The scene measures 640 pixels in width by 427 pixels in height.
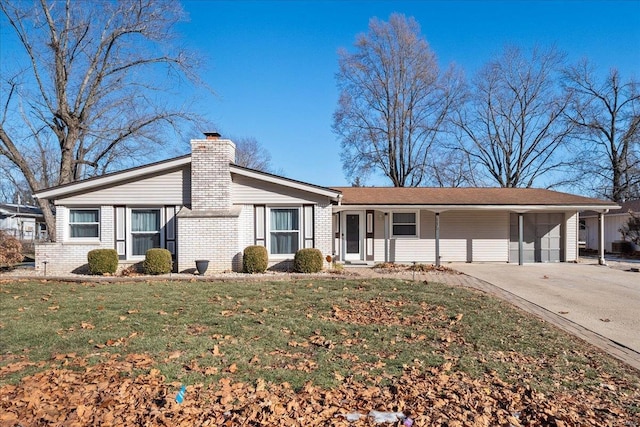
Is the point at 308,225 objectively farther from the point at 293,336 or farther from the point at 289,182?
the point at 293,336

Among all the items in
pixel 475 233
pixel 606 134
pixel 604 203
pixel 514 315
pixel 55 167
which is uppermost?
pixel 606 134

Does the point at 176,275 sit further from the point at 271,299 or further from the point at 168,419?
the point at 168,419

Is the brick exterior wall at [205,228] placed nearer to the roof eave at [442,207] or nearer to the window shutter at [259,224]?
the window shutter at [259,224]

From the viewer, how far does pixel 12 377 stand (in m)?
4.51

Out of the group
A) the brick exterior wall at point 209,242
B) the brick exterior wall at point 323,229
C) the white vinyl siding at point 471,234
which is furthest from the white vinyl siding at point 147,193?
the white vinyl siding at point 471,234

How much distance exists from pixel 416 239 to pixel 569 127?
75.1 ft

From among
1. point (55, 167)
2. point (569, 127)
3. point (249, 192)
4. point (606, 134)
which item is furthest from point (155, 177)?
point (606, 134)

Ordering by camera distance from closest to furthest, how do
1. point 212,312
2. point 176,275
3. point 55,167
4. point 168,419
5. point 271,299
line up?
point 168,419 < point 212,312 < point 271,299 < point 176,275 < point 55,167

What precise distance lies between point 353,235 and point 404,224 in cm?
220

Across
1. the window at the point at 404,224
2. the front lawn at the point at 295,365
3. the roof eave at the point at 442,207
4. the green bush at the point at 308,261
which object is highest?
the roof eave at the point at 442,207

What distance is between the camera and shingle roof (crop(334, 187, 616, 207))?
1716 cm

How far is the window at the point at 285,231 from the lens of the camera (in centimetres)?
1466

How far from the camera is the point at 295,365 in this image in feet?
16.3

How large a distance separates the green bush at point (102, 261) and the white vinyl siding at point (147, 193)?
1.76 meters
